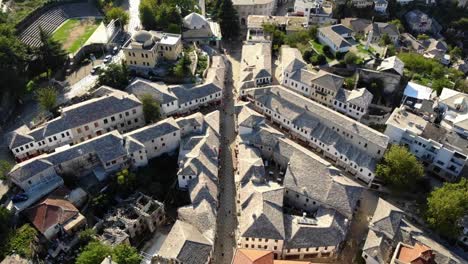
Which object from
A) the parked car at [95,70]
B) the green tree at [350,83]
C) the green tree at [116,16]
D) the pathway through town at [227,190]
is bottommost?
the pathway through town at [227,190]

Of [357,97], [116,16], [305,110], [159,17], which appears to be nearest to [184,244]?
[305,110]

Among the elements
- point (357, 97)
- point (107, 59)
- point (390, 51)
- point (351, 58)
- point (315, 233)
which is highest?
point (351, 58)

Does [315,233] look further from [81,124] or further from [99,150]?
[81,124]

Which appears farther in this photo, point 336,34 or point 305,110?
point 336,34

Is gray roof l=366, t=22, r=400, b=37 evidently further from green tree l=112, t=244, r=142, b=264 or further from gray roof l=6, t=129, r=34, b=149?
gray roof l=6, t=129, r=34, b=149

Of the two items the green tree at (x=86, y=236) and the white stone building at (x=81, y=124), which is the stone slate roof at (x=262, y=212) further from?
the white stone building at (x=81, y=124)

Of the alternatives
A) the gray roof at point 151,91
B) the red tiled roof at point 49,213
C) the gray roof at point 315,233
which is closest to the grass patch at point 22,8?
the gray roof at point 151,91

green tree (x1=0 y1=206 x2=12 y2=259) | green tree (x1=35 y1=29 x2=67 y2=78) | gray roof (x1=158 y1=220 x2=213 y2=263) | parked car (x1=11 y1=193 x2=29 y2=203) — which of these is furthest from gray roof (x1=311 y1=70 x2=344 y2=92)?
green tree (x1=0 y1=206 x2=12 y2=259)
